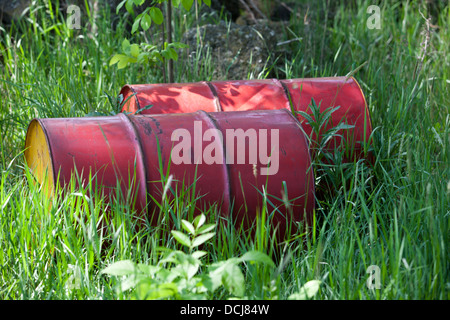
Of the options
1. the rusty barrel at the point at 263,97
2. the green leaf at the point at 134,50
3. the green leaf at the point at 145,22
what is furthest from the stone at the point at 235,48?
the rusty barrel at the point at 263,97

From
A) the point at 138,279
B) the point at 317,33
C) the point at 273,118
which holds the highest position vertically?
the point at 317,33

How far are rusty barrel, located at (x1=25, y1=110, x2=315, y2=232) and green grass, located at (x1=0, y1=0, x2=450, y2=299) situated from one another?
9 cm

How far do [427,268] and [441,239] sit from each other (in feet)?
0.33

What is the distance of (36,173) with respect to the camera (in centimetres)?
255

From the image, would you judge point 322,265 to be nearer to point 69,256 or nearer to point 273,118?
point 273,118

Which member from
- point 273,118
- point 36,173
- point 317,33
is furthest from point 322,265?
point 317,33

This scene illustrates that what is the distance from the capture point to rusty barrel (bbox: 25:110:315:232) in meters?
2.22

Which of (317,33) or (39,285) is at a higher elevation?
(317,33)

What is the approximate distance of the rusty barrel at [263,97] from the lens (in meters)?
2.93

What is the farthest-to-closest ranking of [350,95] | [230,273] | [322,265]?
[350,95] < [322,265] < [230,273]

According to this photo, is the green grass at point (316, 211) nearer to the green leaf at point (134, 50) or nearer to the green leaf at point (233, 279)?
the green leaf at point (233, 279)

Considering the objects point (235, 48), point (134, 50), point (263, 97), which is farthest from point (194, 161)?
point (235, 48)

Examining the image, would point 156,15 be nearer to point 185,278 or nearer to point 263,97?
point 263,97
